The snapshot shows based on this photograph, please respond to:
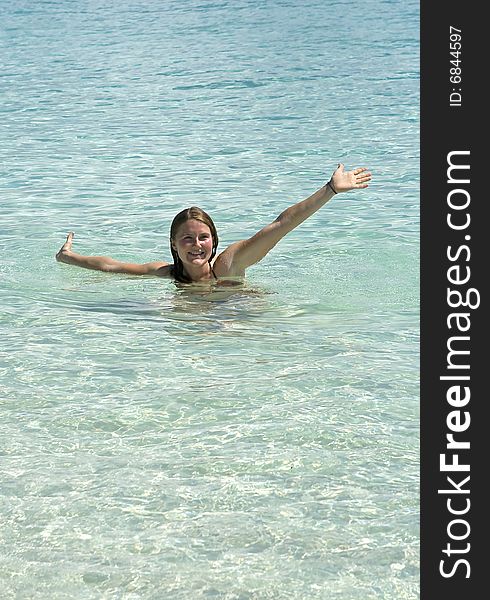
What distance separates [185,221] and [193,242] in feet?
0.41

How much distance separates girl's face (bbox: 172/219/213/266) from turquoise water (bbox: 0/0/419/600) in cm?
21

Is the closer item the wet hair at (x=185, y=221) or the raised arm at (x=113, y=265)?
the wet hair at (x=185, y=221)

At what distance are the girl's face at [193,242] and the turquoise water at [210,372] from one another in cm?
21

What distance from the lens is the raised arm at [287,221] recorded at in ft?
16.4

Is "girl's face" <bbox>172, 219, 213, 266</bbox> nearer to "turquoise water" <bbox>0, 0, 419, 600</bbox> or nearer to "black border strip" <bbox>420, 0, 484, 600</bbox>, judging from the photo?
"turquoise water" <bbox>0, 0, 419, 600</bbox>

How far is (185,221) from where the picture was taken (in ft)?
18.2

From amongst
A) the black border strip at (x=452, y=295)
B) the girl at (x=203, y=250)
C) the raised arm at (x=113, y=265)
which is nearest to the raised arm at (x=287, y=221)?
the girl at (x=203, y=250)

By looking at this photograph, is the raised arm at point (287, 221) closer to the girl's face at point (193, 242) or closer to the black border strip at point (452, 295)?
the girl's face at point (193, 242)

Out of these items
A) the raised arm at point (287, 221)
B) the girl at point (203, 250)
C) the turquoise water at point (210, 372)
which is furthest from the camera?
the girl at point (203, 250)

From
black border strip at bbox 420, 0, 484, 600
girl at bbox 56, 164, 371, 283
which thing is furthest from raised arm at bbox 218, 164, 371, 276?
black border strip at bbox 420, 0, 484, 600

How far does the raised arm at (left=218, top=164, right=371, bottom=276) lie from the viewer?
5000 mm

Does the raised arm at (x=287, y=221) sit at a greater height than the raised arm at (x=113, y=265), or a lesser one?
greater

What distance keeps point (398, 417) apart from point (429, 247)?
0.79 m

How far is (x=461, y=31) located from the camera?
4281 mm
